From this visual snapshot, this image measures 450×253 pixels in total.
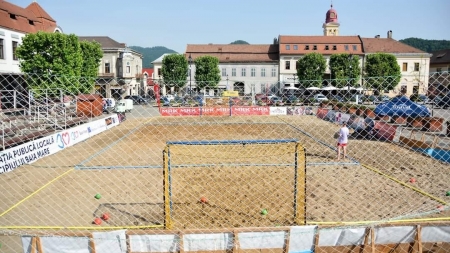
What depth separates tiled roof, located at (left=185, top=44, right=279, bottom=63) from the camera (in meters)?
64.8

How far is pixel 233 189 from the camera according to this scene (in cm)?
1083

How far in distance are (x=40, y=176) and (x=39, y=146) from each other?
3.49m

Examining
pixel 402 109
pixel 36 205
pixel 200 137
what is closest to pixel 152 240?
pixel 36 205

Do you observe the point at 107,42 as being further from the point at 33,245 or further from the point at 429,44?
the point at 429,44

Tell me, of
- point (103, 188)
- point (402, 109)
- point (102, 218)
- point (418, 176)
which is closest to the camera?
point (102, 218)

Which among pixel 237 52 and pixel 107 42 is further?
pixel 237 52

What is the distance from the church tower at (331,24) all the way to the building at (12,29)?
59.1 metres

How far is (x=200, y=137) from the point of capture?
21.2 metres

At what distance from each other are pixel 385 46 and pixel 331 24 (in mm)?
21043

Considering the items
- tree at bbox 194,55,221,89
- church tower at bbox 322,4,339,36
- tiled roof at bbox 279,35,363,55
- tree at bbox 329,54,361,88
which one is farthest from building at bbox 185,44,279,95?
church tower at bbox 322,4,339,36

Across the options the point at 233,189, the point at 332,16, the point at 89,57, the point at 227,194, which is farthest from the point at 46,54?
the point at 332,16

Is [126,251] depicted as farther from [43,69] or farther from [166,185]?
[43,69]

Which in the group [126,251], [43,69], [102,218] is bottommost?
[102,218]

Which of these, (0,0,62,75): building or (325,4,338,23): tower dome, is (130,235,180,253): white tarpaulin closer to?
(0,0,62,75): building
